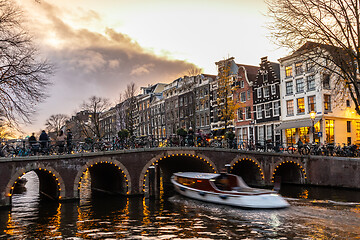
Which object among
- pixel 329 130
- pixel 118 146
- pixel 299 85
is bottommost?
pixel 118 146

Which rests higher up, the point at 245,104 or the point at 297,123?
the point at 245,104

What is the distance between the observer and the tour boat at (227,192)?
19078 millimetres

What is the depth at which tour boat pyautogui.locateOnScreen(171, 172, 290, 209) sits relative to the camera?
19.1m

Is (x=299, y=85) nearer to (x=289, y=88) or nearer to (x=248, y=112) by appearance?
(x=289, y=88)

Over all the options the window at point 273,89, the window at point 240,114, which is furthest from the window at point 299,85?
the window at point 240,114

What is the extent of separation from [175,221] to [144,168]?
965 cm

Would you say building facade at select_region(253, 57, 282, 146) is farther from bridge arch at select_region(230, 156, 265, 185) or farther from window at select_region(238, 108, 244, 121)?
bridge arch at select_region(230, 156, 265, 185)

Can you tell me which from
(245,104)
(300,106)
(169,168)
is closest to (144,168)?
(169,168)

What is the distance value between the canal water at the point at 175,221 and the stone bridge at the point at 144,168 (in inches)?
73.5

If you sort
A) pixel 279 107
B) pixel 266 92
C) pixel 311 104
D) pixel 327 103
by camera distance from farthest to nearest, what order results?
pixel 266 92 → pixel 279 107 → pixel 311 104 → pixel 327 103

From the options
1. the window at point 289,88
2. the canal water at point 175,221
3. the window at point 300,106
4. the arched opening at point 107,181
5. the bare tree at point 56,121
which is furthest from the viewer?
the bare tree at point 56,121

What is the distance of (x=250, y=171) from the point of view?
31.9 meters

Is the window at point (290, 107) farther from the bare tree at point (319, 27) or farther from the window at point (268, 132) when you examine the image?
the bare tree at point (319, 27)

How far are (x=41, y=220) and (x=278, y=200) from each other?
1188 cm
